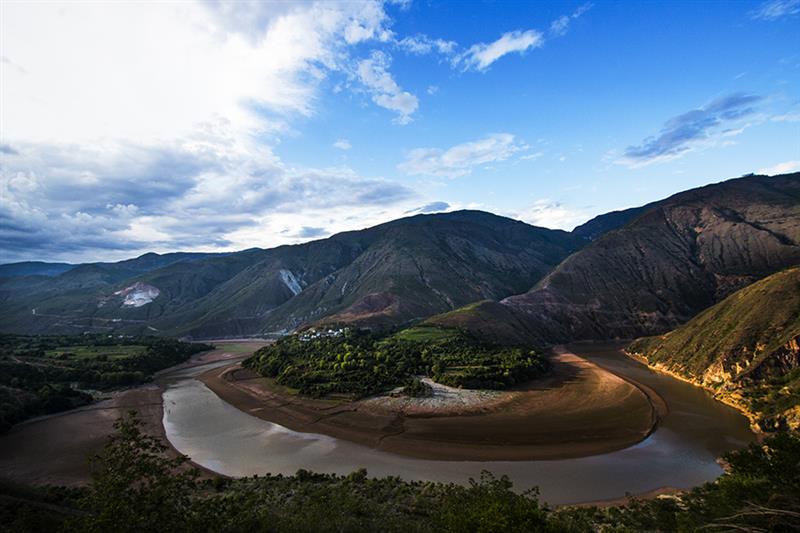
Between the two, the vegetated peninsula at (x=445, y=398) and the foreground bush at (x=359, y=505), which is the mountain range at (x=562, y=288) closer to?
the vegetated peninsula at (x=445, y=398)

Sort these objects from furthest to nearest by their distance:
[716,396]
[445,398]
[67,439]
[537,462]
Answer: [445,398] < [716,396] < [67,439] < [537,462]

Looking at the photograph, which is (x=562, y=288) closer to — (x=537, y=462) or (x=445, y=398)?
(x=445, y=398)

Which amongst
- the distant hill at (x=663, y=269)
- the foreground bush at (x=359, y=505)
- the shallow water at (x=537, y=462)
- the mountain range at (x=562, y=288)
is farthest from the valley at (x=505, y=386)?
the foreground bush at (x=359, y=505)

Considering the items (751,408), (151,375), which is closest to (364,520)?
(751,408)

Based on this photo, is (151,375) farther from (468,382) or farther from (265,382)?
(468,382)

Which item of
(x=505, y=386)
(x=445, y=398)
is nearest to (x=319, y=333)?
(x=445, y=398)
